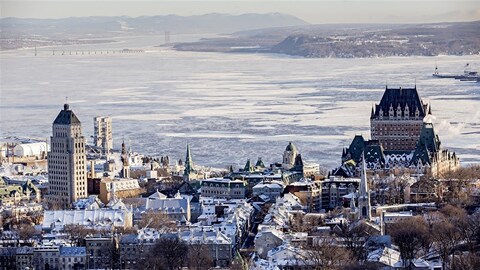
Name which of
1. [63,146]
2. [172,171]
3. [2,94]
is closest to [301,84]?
[2,94]

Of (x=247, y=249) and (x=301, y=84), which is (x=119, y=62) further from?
(x=247, y=249)

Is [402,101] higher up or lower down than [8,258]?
higher up

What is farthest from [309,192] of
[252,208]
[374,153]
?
[374,153]

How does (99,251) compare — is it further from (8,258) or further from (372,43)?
(372,43)

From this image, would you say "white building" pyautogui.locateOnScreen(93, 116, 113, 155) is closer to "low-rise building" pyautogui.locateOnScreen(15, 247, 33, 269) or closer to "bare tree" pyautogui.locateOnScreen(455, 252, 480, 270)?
"low-rise building" pyautogui.locateOnScreen(15, 247, 33, 269)

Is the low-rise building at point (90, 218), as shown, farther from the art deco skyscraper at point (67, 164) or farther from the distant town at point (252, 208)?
the art deco skyscraper at point (67, 164)

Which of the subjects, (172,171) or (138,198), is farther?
(172,171)

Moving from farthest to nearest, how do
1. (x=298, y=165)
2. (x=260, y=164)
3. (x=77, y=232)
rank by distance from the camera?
(x=260, y=164), (x=298, y=165), (x=77, y=232)
